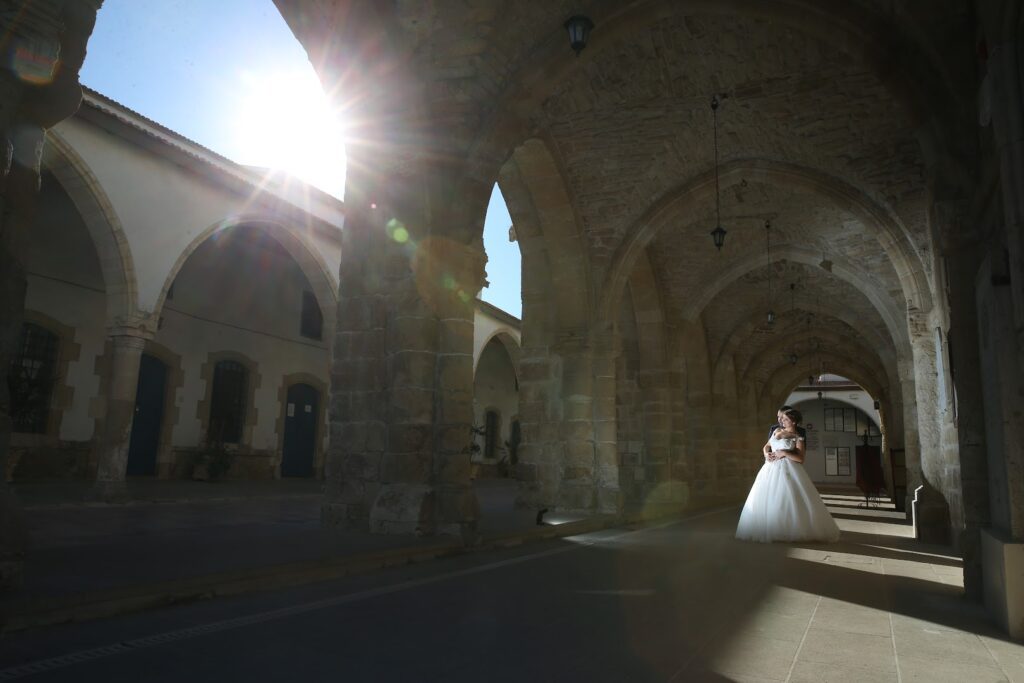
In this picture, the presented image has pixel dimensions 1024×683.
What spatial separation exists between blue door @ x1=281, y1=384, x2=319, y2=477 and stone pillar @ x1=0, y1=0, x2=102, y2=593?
14.4m

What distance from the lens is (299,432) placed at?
17.5 m

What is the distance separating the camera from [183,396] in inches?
573

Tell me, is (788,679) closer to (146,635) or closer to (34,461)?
(146,635)

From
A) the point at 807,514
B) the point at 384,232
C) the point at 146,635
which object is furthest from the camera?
the point at 807,514

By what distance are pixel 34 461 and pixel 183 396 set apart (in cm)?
340

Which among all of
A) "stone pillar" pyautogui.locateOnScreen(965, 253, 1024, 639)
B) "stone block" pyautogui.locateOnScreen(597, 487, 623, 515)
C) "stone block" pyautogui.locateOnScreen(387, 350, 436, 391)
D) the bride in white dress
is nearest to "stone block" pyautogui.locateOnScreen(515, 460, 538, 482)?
"stone block" pyautogui.locateOnScreen(597, 487, 623, 515)

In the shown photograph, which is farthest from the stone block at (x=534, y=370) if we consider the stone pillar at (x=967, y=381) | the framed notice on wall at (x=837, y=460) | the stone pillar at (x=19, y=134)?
the framed notice on wall at (x=837, y=460)

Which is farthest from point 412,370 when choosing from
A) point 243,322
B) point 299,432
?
point 299,432

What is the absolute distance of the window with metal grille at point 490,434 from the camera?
83.4 ft

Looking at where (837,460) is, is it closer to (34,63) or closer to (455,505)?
(455,505)

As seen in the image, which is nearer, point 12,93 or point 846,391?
point 12,93

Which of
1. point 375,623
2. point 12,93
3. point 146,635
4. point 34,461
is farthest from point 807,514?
point 34,461

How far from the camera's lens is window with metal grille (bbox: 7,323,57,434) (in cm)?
1117

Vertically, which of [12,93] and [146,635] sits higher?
[12,93]
